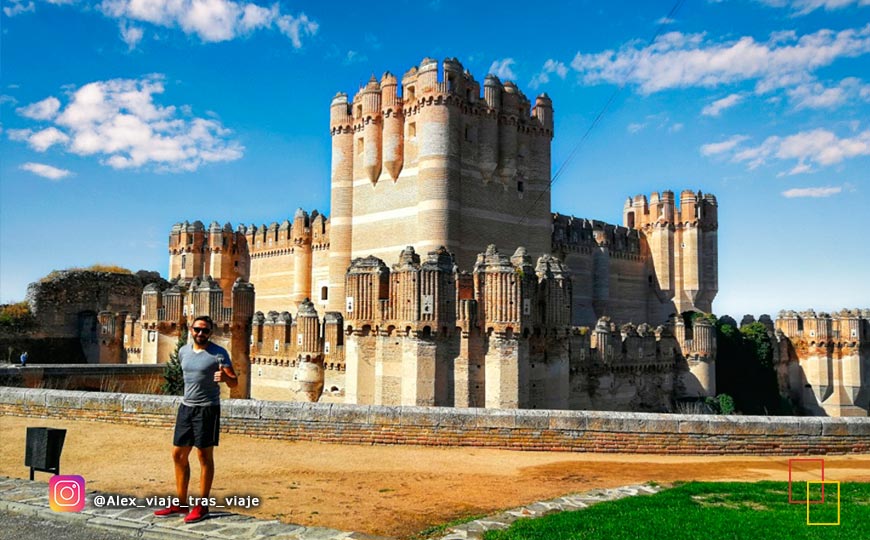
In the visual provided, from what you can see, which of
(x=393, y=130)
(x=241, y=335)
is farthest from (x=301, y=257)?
(x=241, y=335)

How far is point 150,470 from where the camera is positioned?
28.8 ft

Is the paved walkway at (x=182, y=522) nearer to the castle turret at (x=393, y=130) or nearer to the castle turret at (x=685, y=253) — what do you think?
the castle turret at (x=393, y=130)

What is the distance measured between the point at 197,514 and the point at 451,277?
41.8ft

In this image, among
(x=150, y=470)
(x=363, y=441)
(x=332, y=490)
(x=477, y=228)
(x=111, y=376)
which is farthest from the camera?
(x=477, y=228)

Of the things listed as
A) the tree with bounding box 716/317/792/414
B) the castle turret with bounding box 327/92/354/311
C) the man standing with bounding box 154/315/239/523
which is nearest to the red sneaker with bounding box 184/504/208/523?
the man standing with bounding box 154/315/239/523

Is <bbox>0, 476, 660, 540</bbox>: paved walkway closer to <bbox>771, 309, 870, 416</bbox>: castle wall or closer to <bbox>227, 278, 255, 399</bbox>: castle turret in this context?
<bbox>227, 278, 255, 399</bbox>: castle turret

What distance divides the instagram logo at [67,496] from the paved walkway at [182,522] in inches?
2.5

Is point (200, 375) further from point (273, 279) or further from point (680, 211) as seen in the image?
point (680, 211)

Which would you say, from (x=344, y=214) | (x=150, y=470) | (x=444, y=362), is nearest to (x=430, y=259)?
(x=444, y=362)

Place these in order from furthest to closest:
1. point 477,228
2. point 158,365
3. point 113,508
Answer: point 477,228 → point 158,365 → point 113,508

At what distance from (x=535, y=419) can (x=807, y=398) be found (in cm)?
3220

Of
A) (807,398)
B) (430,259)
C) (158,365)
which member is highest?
(430,259)

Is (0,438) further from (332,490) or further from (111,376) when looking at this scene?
(111,376)

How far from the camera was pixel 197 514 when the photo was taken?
5.86 metres
